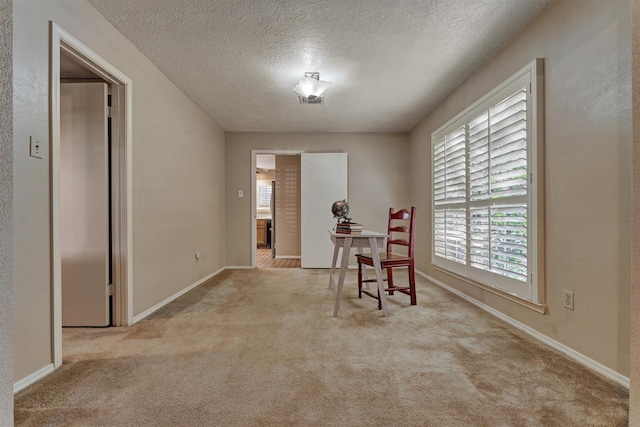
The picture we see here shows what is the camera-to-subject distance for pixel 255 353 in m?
1.84

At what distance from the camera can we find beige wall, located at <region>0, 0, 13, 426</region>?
0.80 meters

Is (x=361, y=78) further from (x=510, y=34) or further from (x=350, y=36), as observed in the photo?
(x=510, y=34)

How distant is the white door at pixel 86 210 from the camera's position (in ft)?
7.48

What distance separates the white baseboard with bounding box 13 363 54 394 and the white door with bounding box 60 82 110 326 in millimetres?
718

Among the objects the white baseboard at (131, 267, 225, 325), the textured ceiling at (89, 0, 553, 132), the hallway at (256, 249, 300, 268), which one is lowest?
the hallway at (256, 249, 300, 268)

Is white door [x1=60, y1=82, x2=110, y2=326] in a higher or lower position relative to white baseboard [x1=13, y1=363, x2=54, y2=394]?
higher

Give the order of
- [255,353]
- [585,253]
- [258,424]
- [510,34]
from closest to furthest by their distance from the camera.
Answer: [258,424] → [585,253] → [255,353] → [510,34]

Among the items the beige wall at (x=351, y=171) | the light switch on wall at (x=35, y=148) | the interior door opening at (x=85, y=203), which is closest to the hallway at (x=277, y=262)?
the beige wall at (x=351, y=171)

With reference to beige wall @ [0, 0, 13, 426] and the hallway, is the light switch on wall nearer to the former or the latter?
beige wall @ [0, 0, 13, 426]

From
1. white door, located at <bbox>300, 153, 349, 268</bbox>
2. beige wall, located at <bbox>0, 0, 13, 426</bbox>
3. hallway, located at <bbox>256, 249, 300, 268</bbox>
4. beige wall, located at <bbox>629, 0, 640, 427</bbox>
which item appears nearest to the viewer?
beige wall, located at <bbox>0, 0, 13, 426</bbox>

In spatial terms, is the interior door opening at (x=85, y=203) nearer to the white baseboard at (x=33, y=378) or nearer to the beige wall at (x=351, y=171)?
the white baseboard at (x=33, y=378)

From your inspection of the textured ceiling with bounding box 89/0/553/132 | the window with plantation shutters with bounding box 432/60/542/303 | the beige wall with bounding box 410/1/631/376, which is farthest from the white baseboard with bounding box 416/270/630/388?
the textured ceiling with bounding box 89/0/553/132

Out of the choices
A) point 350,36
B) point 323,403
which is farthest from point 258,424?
point 350,36

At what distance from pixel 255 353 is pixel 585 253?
6.82 feet
